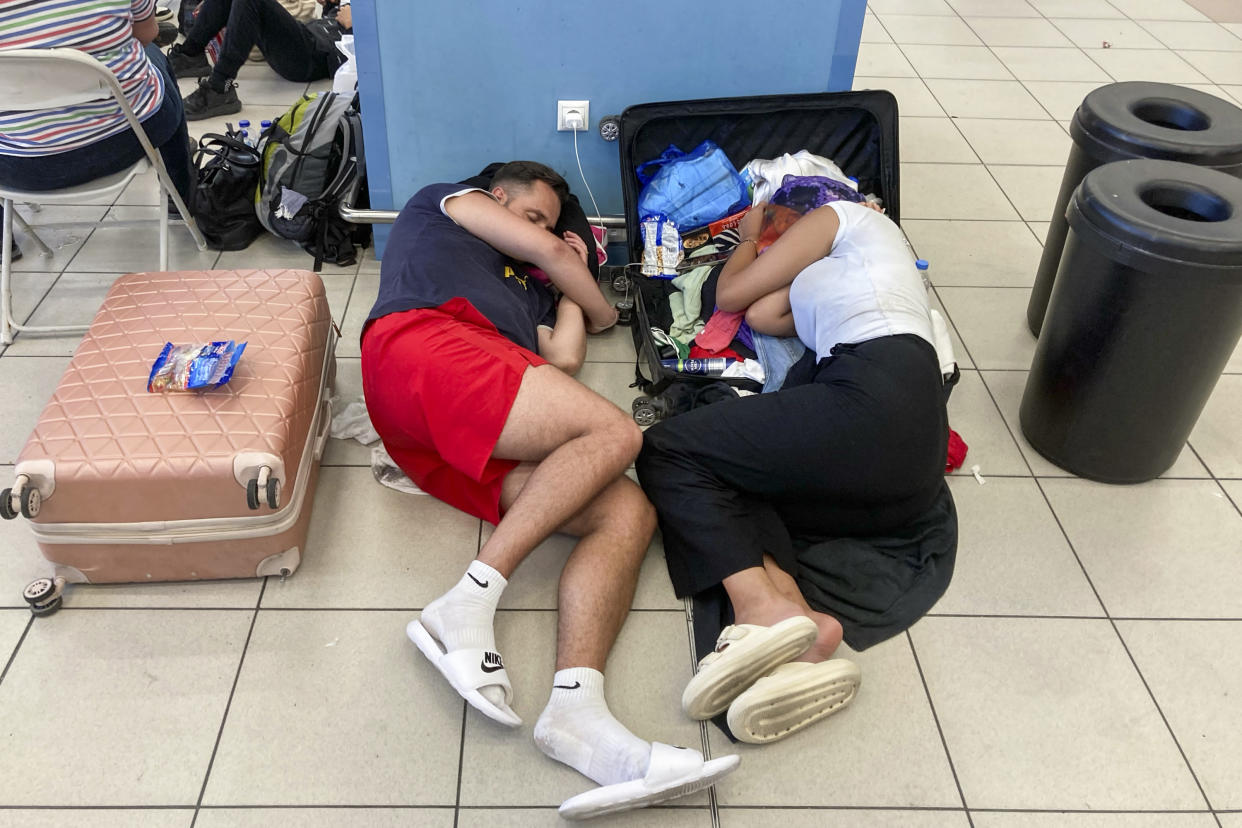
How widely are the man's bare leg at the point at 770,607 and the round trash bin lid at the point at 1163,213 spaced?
1.03 m

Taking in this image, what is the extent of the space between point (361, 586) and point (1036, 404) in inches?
66.6

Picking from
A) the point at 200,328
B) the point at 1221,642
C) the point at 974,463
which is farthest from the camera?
the point at 974,463

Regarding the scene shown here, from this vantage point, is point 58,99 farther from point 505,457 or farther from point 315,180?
point 505,457

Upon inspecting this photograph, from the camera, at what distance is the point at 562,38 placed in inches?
106

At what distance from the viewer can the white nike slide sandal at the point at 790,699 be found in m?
1.66

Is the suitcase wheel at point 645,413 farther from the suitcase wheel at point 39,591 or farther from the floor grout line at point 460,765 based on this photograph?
the suitcase wheel at point 39,591

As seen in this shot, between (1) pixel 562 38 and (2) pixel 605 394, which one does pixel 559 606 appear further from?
(1) pixel 562 38

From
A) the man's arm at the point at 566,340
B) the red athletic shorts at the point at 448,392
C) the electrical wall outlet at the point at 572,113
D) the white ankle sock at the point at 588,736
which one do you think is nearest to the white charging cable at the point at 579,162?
the electrical wall outlet at the point at 572,113

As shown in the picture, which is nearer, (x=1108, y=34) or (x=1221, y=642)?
(x=1221, y=642)

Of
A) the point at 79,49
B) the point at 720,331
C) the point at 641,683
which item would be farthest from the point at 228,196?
the point at 641,683

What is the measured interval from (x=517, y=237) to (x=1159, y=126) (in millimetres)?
1752

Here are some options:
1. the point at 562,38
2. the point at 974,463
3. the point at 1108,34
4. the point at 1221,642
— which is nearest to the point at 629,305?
the point at 562,38

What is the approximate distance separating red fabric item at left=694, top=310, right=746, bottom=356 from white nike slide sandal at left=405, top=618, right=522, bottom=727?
3.64 ft

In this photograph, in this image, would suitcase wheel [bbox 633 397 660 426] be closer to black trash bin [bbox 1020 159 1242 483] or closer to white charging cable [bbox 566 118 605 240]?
white charging cable [bbox 566 118 605 240]
